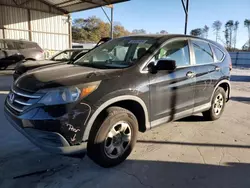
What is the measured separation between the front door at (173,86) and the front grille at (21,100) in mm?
1601

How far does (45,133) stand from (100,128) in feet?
2.11

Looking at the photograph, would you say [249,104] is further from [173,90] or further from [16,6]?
[16,6]

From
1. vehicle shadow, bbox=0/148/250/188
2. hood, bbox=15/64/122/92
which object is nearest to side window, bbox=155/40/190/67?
hood, bbox=15/64/122/92

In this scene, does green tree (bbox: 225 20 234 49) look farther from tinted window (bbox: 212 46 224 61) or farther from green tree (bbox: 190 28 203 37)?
tinted window (bbox: 212 46 224 61)

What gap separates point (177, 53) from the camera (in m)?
3.90

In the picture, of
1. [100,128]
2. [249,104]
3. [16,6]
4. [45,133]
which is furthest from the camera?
[16,6]

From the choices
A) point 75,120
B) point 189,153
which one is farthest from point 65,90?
point 189,153

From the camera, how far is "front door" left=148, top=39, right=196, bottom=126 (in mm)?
3410

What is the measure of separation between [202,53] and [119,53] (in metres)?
1.69

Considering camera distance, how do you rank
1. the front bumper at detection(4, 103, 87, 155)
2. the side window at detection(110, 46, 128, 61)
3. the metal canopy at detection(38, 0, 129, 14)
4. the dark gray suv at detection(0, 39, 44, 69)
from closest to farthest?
1. the front bumper at detection(4, 103, 87, 155)
2. the side window at detection(110, 46, 128, 61)
3. the dark gray suv at detection(0, 39, 44, 69)
4. the metal canopy at detection(38, 0, 129, 14)

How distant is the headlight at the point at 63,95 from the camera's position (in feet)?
8.43

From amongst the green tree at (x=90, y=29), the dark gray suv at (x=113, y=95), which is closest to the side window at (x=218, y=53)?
the dark gray suv at (x=113, y=95)

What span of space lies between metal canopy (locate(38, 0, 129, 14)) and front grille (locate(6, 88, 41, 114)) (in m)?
13.2

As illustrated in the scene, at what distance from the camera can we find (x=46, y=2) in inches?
729
